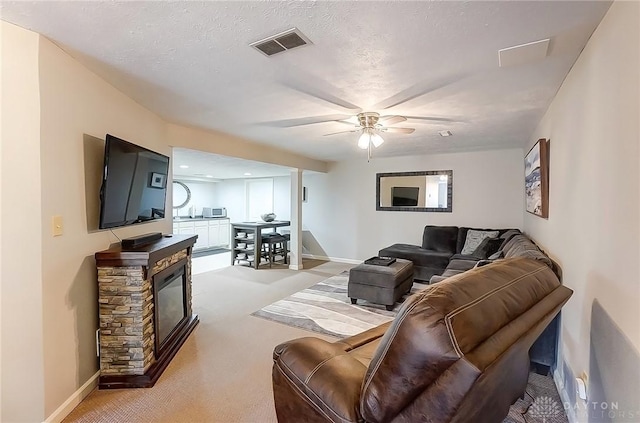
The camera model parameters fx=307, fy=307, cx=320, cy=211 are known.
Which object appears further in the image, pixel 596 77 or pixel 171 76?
pixel 171 76

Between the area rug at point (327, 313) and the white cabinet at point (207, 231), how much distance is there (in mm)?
4557

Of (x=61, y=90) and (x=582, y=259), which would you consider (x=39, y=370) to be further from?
(x=582, y=259)

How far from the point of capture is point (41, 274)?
173 centimetres

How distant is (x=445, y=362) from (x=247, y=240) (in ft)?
18.4

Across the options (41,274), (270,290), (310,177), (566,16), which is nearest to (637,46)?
(566,16)

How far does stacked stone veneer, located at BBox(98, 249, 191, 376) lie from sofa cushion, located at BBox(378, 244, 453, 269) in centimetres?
374

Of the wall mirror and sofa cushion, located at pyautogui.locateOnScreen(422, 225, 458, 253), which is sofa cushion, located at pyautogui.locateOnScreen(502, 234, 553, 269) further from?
the wall mirror

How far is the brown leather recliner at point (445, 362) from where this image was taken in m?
0.85

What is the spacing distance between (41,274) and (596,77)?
3.14 meters

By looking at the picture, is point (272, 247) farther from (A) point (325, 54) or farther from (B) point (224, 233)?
(A) point (325, 54)

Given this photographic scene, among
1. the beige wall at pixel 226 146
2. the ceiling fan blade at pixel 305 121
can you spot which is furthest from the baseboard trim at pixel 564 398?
the beige wall at pixel 226 146

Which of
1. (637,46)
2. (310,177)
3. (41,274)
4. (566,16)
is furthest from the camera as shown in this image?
(310,177)

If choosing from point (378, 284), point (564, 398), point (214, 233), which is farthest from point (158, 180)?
point (214, 233)

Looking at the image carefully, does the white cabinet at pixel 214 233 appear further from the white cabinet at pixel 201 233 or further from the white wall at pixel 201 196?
the white wall at pixel 201 196
